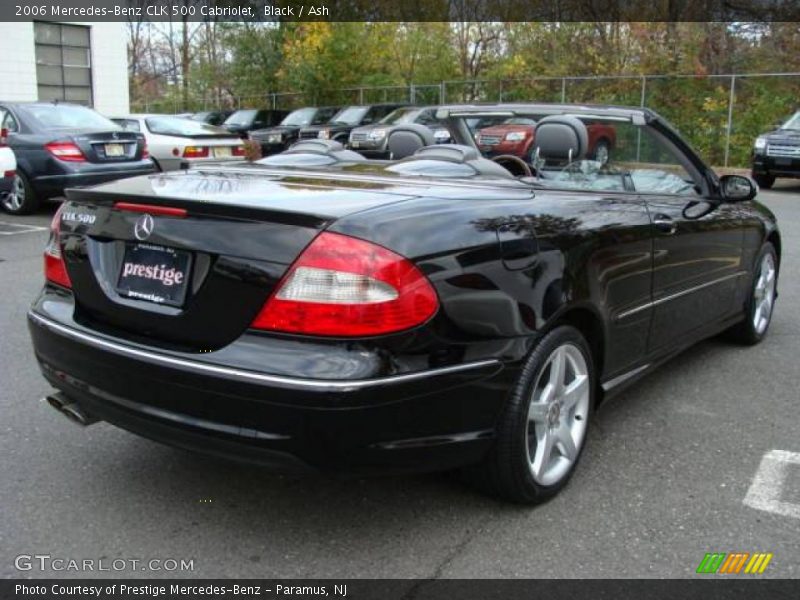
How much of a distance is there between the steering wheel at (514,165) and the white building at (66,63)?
64.8ft

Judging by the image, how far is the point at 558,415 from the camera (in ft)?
10.6

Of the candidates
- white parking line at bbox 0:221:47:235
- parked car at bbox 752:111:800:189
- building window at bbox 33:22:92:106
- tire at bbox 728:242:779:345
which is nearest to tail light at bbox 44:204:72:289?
tire at bbox 728:242:779:345

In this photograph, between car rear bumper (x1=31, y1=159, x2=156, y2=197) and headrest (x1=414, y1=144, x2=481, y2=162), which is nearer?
headrest (x1=414, y1=144, x2=481, y2=162)

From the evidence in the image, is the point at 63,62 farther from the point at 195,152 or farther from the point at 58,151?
→ the point at 58,151

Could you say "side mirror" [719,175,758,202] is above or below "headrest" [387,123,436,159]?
below

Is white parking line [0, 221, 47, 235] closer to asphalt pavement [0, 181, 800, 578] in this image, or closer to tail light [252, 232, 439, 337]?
asphalt pavement [0, 181, 800, 578]

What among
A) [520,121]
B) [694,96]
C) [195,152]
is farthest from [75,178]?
[694,96]

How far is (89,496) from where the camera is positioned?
10.5 ft

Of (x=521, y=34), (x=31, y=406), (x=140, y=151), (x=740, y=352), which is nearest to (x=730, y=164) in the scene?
(x=521, y=34)

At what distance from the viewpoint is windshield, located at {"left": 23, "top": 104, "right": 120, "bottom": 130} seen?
1130 centimetres

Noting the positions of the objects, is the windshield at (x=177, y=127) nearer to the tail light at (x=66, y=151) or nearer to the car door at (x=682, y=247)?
the tail light at (x=66, y=151)

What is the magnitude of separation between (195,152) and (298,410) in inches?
472

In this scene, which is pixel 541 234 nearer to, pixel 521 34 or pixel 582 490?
pixel 582 490

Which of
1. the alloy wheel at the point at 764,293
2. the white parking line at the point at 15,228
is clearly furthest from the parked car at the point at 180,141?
the alloy wheel at the point at 764,293
